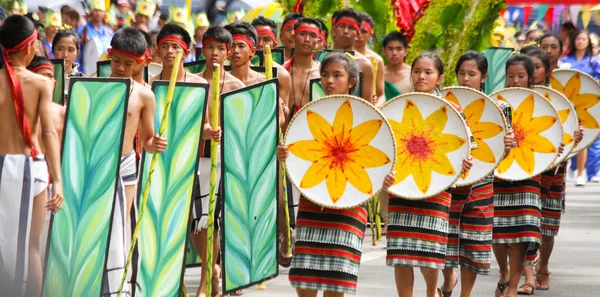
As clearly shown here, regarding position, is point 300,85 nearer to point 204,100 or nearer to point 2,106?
point 204,100

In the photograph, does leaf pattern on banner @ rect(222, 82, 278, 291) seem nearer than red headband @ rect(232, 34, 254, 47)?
Yes

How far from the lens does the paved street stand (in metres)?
8.51

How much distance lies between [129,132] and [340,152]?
3.73ft

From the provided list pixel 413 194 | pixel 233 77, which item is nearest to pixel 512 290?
pixel 413 194

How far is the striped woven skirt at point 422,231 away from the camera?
22.9 feet

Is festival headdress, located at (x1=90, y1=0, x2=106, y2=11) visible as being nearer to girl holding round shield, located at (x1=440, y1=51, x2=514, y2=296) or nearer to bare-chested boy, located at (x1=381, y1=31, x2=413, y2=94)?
bare-chested boy, located at (x1=381, y1=31, x2=413, y2=94)

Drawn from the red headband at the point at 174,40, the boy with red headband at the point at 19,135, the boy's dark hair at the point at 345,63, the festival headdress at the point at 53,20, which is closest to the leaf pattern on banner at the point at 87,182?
the boy with red headband at the point at 19,135

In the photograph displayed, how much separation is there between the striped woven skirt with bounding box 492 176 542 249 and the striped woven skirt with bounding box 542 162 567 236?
627 millimetres

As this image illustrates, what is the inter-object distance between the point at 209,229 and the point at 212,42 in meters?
1.65

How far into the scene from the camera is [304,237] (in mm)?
6477

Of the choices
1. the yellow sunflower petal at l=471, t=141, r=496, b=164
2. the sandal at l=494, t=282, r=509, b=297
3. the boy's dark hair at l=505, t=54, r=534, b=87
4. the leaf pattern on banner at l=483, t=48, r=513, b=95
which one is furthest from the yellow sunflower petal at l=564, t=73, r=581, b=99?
the leaf pattern on banner at l=483, t=48, r=513, b=95

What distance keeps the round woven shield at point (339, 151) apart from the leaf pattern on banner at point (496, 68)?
7.20 m

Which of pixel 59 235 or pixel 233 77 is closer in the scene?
pixel 59 235

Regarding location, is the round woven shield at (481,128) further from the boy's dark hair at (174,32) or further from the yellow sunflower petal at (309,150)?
the boy's dark hair at (174,32)
